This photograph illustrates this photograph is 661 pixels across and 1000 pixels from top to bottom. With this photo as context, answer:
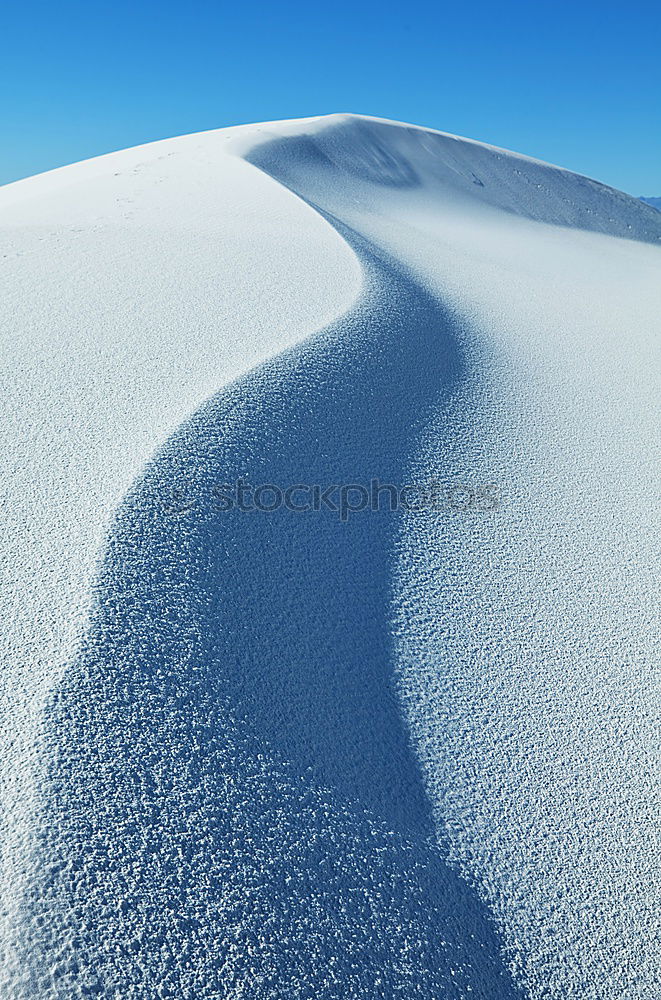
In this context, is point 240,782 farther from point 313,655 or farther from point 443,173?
point 443,173

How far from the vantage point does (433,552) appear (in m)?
2.46

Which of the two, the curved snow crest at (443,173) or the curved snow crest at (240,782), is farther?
the curved snow crest at (443,173)

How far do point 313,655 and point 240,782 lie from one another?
0.47 meters

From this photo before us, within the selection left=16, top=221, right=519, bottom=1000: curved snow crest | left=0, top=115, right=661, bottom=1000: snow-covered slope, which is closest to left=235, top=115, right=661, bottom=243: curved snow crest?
left=0, top=115, right=661, bottom=1000: snow-covered slope

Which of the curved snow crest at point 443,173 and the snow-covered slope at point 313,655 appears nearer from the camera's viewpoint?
the snow-covered slope at point 313,655

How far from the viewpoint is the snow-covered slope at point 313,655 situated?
1.29 meters

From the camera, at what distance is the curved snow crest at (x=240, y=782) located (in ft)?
3.95

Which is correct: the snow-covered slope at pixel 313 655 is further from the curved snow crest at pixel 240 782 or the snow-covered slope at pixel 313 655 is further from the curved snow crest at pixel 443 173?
the curved snow crest at pixel 443 173

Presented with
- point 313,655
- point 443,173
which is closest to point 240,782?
point 313,655

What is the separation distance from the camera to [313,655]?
1902mm

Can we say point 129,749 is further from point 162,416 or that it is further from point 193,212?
point 193,212

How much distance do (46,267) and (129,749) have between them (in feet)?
11.7

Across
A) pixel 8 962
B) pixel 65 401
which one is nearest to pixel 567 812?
pixel 8 962

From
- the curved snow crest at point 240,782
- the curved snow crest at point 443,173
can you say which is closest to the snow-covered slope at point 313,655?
the curved snow crest at point 240,782
